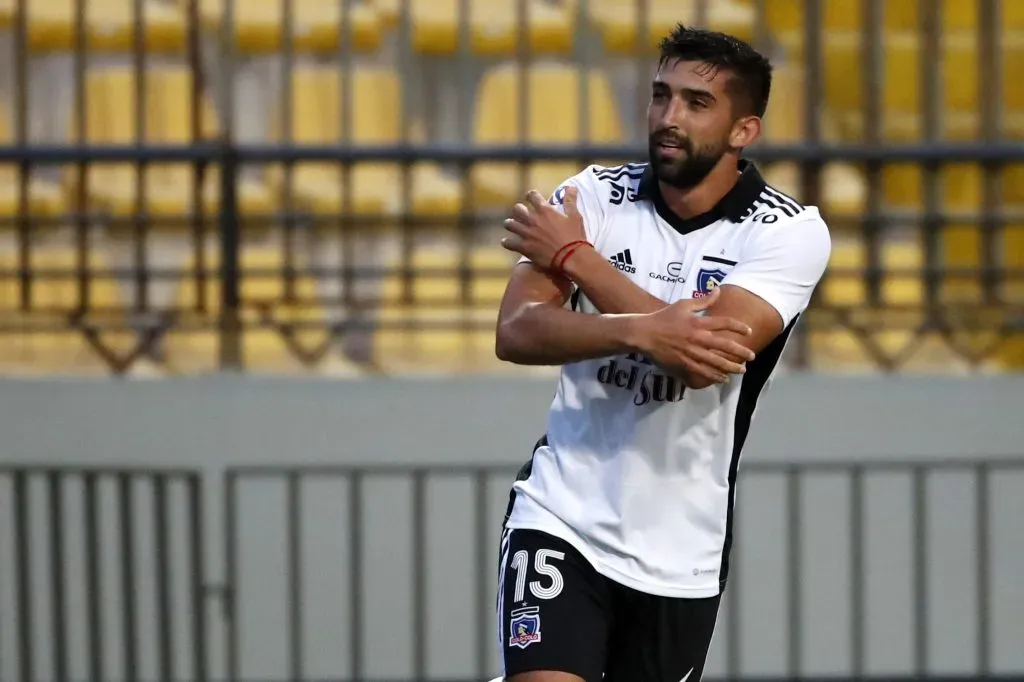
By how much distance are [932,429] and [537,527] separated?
4.27 meters

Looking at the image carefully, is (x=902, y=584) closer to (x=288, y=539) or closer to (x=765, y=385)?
(x=288, y=539)

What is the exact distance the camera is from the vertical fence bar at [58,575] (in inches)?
261

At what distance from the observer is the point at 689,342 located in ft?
11.1

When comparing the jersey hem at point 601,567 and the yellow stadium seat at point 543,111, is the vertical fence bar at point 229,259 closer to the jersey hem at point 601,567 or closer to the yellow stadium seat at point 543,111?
the yellow stadium seat at point 543,111

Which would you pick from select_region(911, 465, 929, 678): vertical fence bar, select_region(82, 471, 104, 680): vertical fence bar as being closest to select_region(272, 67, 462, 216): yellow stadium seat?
select_region(82, 471, 104, 680): vertical fence bar

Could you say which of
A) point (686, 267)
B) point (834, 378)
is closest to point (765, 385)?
point (686, 267)

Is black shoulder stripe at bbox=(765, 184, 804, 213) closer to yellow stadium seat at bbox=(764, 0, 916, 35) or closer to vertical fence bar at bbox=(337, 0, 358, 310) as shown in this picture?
vertical fence bar at bbox=(337, 0, 358, 310)

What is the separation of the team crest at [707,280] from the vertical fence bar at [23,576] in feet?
12.0

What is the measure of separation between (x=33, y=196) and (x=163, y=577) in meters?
2.54

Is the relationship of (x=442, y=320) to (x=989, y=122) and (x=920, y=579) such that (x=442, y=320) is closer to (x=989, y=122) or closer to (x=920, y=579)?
(x=920, y=579)

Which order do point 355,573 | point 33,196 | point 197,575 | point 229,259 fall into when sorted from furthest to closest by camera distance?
point 33,196
point 229,259
point 355,573
point 197,575

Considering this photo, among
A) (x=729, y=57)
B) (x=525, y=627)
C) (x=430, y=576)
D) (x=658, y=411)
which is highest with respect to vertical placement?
(x=729, y=57)

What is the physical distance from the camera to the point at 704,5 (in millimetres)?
8227

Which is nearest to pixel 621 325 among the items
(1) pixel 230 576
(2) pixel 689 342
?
(2) pixel 689 342
